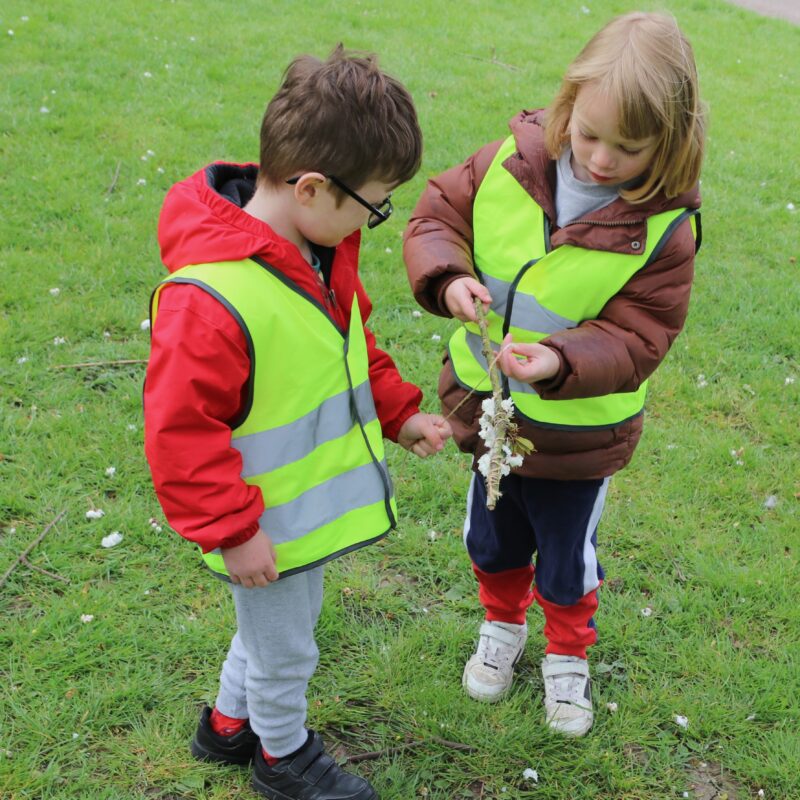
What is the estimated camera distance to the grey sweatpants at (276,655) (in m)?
2.15

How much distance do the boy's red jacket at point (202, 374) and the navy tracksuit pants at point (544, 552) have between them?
2.83 ft

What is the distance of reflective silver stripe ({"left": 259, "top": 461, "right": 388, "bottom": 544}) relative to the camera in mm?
2055

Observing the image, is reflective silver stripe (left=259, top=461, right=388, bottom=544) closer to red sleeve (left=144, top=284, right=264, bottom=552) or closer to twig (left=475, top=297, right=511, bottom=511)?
red sleeve (left=144, top=284, right=264, bottom=552)

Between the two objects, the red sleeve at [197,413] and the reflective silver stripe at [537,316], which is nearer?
the red sleeve at [197,413]

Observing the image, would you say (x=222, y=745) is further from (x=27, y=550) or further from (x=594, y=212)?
(x=594, y=212)

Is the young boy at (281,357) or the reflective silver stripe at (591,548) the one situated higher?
the young boy at (281,357)

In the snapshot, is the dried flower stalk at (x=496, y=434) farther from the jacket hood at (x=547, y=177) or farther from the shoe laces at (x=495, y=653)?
the shoe laces at (x=495, y=653)

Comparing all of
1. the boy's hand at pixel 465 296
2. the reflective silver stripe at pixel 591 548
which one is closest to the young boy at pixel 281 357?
the boy's hand at pixel 465 296

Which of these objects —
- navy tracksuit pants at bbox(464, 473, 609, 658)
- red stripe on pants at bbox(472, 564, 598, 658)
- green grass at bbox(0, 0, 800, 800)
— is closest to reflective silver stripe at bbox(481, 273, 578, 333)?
navy tracksuit pants at bbox(464, 473, 609, 658)

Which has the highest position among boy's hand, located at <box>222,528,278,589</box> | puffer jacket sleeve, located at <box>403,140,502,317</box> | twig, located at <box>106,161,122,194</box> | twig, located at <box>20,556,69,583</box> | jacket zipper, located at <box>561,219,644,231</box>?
jacket zipper, located at <box>561,219,644,231</box>

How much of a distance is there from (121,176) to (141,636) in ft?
11.4

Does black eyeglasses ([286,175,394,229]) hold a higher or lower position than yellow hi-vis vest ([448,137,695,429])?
higher

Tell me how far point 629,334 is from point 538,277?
25cm

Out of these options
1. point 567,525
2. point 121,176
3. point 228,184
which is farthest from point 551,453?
point 121,176
